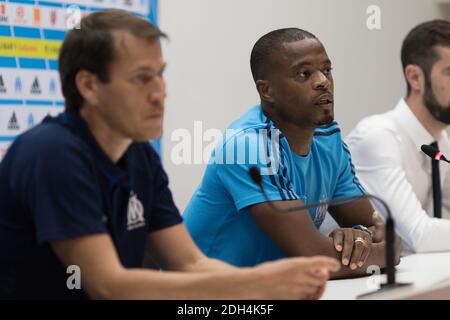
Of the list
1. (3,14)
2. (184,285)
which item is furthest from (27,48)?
(184,285)

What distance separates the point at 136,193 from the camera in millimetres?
1626

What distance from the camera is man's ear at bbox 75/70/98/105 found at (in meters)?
1.53

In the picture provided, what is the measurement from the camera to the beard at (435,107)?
2896mm

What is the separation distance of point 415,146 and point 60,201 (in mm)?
1739

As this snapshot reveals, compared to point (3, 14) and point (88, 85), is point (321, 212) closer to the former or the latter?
point (88, 85)

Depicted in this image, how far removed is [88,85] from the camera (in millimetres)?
1534

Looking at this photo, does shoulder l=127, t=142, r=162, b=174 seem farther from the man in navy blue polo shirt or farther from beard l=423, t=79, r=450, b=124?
beard l=423, t=79, r=450, b=124

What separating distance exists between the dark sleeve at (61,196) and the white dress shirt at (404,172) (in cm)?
142

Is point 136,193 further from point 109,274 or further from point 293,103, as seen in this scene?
point 293,103

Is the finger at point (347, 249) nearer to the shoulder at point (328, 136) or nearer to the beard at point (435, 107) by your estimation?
the shoulder at point (328, 136)

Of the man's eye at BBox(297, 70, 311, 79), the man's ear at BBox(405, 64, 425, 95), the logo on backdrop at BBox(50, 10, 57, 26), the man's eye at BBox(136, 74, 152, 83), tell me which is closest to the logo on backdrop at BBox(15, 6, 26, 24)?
the logo on backdrop at BBox(50, 10, 57, 26)

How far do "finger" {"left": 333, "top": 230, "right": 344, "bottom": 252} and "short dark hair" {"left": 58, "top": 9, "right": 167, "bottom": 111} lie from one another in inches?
30.2

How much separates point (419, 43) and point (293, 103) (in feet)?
3.35

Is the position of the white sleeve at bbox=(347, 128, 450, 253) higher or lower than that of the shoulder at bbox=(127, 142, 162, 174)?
lower
